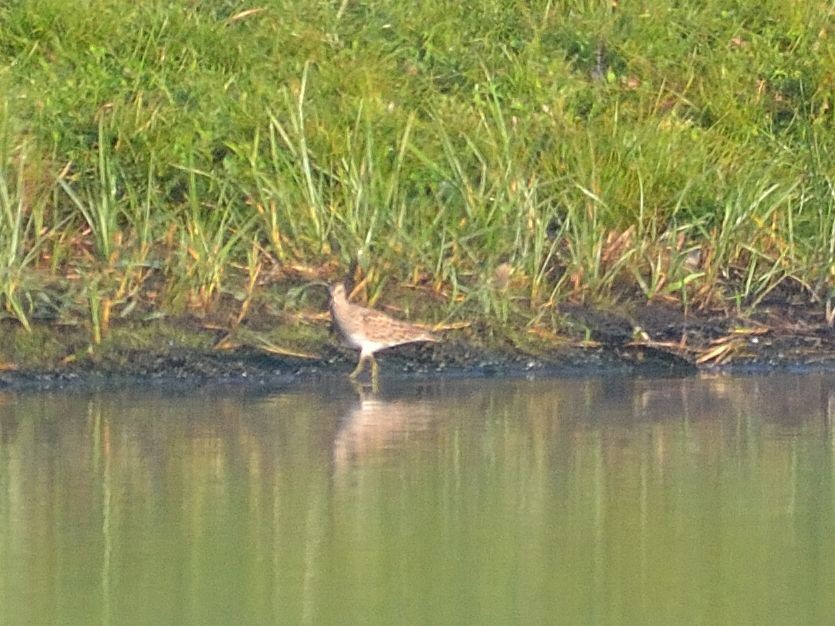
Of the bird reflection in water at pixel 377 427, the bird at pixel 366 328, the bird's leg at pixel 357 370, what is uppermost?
the bird at pixel 366 328

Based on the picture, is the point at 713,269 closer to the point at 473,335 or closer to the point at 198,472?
the point at 473,335

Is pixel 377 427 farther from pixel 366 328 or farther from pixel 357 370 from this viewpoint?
pixel 357 370

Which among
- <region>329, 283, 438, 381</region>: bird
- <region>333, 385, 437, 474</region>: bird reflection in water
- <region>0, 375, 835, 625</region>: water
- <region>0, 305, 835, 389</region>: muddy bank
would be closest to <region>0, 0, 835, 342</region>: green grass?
<region>0, 305, 835, 389</region>: muddy bank

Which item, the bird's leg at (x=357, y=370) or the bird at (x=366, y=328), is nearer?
the bird at (x=366, y=328)

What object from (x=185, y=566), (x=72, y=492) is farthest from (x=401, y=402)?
(x=185, y=566)

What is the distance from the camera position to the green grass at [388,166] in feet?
35.5

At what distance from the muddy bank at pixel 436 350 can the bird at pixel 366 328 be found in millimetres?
306

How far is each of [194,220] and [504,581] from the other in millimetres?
4769

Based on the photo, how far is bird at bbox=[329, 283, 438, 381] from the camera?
33.4ft

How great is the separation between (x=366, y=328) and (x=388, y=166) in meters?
1.56

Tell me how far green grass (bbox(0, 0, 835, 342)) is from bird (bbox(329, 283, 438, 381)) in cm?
51

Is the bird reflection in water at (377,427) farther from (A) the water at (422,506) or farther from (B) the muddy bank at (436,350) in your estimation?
(B) the muddy bank at (436,350)

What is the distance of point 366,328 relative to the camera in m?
10.2

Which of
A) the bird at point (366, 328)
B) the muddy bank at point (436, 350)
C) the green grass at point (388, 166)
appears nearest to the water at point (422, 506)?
the bird at point (366, 328)
